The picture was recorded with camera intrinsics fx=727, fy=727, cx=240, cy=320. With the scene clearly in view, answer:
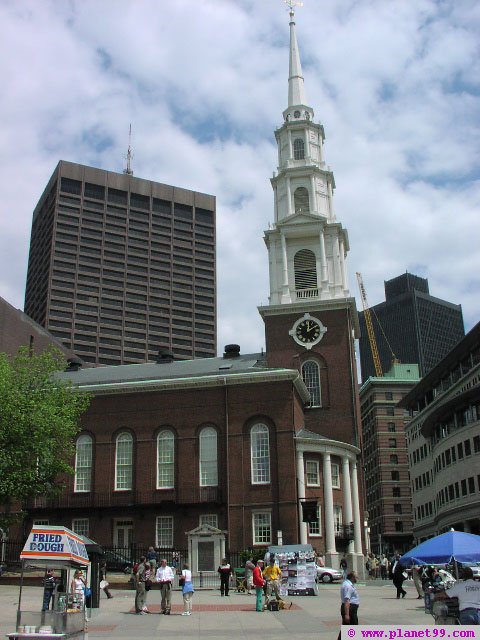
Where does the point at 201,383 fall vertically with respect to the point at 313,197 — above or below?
below

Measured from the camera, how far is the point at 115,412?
176 feet

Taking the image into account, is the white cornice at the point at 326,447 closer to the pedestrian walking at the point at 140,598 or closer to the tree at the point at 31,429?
the tree at the point at 31,429

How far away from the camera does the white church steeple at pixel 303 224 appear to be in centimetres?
5866

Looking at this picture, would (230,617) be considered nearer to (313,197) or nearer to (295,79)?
(313,197)

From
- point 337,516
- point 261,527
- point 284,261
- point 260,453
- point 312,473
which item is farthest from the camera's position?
point 284,261

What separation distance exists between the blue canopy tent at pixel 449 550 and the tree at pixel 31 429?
2348 centimetres

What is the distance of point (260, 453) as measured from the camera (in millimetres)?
50156

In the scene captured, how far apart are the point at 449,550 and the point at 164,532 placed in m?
32.3

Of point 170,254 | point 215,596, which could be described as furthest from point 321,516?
point 170,254

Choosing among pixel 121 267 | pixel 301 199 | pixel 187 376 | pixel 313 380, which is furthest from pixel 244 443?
pixel 121 267

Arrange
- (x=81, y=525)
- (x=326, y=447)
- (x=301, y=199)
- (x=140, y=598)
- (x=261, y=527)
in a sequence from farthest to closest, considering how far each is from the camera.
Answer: (x=301, y=199)
(x=81, y=525)
(x=326, y=447)
(x=261, y=527)
(x=140, y=598)

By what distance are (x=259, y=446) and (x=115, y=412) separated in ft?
36.9

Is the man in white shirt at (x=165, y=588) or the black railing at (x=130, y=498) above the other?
the black railing at (x=130, y=498)

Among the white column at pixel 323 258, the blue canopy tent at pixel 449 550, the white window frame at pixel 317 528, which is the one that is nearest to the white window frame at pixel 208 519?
the white window frame at pixel 317 528
